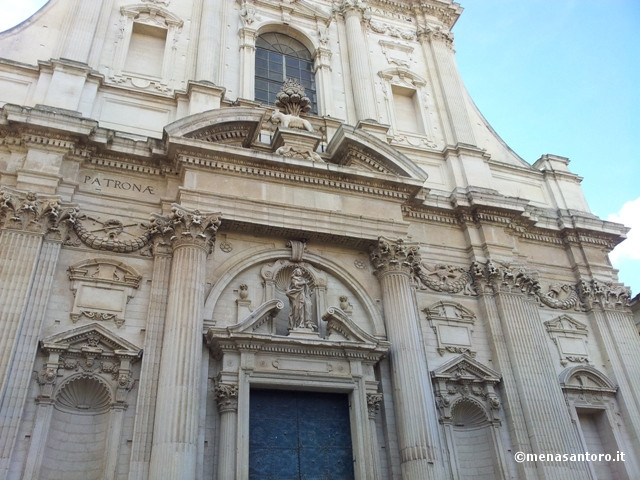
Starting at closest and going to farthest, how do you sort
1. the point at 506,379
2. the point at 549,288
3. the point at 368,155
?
the point at 506,379
the point at 368,155
the point at 549,288

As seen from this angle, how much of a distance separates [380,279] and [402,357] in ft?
6.30

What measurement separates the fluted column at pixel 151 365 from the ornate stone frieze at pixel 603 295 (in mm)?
10203

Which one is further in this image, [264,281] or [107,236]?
[264,281]

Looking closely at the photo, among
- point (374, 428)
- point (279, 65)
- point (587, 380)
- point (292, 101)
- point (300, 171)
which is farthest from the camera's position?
point (279, 65)

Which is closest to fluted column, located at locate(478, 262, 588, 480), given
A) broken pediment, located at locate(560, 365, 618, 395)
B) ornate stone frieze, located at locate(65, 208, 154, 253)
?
broken pediment, located at locate(560, 365, 618, 395)

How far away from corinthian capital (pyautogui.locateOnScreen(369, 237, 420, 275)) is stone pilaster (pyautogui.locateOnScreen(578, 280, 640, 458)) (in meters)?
5.15

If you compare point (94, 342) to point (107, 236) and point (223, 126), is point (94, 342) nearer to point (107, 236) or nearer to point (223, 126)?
point (107, 236)

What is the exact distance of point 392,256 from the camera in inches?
491

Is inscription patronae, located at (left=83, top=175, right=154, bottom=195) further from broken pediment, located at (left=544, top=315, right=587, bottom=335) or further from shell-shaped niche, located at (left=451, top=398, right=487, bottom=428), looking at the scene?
broken pediment, located at (left=544, top=315, right=587, bottom=335)

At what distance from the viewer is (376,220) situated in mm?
12859

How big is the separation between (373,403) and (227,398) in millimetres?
2781

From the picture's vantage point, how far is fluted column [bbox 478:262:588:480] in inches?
453

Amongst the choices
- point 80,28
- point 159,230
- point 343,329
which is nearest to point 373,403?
point 343,329

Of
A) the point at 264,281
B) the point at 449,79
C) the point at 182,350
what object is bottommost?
the point at 182,350
